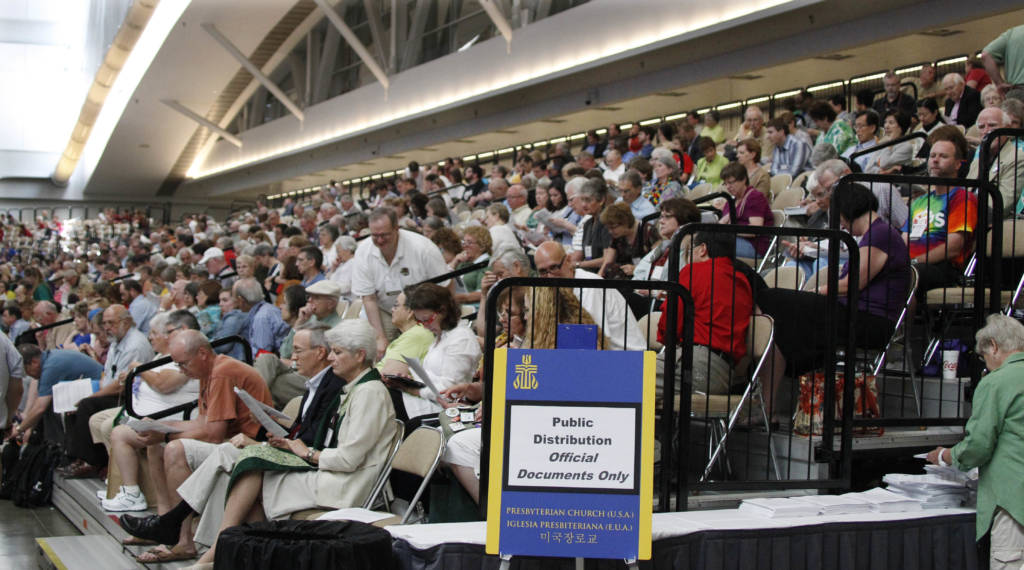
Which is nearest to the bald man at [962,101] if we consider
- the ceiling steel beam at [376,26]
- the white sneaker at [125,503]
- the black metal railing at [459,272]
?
the black metal railing at [459,272]

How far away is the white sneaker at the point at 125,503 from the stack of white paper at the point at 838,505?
4329 mm

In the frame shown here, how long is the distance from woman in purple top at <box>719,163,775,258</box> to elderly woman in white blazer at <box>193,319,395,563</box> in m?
3.73

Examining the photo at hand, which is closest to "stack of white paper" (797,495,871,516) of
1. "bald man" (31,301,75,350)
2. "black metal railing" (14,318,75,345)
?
"black metal railing" (14,318,75,345)

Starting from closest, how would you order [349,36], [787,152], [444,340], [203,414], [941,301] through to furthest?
1. [941,301]
2. [444,340]
3. [203,414]
4. [787,152]
5. [349,36]

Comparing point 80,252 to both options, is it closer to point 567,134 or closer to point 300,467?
point 567,134

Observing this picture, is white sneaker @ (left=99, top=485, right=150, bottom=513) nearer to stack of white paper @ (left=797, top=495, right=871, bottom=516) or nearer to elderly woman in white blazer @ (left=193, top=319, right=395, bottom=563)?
elderly woman in white blazer @ (left=193, top=319, right=395, bottom=563)

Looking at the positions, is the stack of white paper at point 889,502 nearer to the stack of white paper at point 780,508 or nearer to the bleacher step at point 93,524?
the stack of white paper at point 780,508

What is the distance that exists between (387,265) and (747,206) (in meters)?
2.81

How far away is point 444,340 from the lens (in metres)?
6.48

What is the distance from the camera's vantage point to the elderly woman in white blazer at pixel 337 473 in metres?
5.04

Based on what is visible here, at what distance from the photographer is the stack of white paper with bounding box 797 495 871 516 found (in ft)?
15.4

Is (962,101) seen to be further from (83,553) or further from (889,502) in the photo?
(83,553)

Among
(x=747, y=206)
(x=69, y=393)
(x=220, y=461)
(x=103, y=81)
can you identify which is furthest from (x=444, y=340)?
(x=103, y=81)

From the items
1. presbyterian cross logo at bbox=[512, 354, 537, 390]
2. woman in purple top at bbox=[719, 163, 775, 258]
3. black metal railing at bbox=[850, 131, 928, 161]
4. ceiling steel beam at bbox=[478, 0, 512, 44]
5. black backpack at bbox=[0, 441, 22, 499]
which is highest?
ceiling steel beam at bbox=[478, 0, 512, 44]
